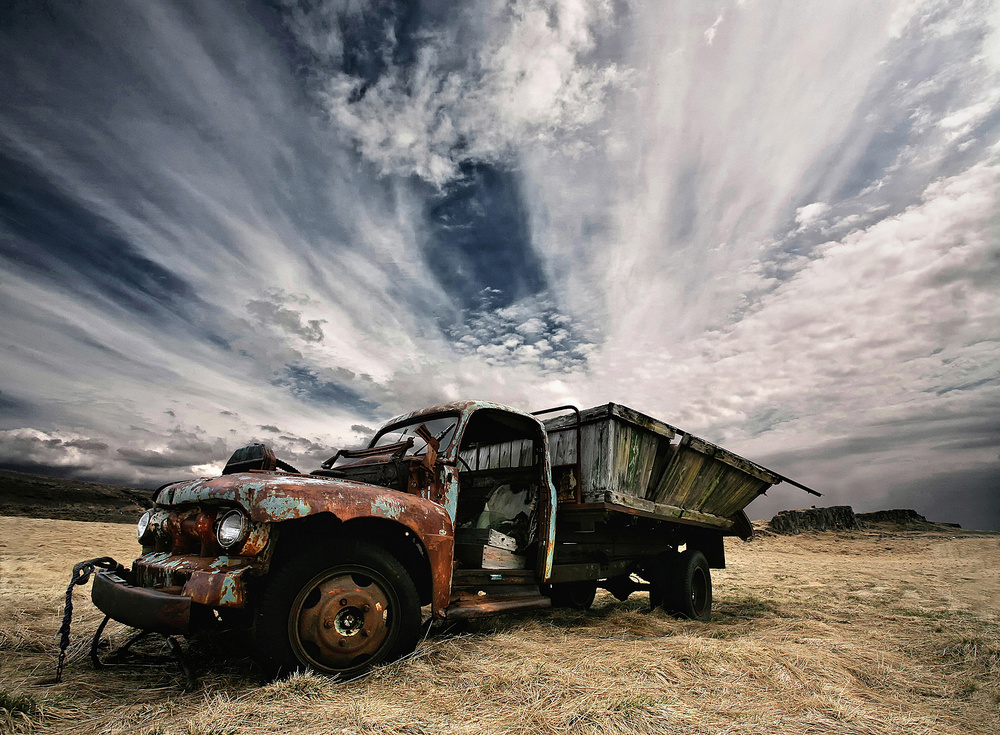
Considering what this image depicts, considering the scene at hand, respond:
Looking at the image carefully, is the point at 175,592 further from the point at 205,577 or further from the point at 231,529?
the point at 231,529

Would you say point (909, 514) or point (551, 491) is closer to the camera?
point (551, 491)

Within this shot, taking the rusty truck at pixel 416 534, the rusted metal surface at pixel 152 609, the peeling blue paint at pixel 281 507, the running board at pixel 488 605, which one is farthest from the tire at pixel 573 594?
the rusted metal surface at pixel 152 609

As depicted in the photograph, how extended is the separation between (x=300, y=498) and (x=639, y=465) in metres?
3.75

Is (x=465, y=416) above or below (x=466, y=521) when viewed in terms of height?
above

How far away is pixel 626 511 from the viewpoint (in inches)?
200

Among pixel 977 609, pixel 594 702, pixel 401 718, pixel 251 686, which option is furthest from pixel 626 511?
pixel 977 609

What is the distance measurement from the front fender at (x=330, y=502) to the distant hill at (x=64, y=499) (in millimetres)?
14570

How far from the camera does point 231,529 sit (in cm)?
286

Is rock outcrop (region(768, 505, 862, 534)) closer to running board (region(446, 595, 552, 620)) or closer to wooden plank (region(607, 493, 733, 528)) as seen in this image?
wooden plank (region(607, 493, 733, 528))

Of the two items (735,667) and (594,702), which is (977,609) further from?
(594,702)

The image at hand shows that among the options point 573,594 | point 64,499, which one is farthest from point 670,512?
point 64,499

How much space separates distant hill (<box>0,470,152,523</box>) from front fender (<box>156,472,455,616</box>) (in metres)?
14.6

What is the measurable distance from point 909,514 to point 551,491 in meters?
29.7

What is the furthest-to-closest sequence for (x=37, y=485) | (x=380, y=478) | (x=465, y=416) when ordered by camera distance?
(x=37, y=485), (x=465, y=416), (x=380, y=478)
